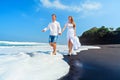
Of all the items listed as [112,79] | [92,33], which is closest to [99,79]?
[112,79]

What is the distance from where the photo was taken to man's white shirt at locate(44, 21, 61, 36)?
9219 millimetres

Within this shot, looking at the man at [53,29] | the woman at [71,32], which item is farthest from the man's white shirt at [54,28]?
the woman at [71,32]

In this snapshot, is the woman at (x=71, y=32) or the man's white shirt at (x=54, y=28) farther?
the woman at (x=71, y=32)

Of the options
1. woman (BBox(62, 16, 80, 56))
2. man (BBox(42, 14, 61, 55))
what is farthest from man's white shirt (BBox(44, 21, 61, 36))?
woman (BBox(62, 16, 80, 56))

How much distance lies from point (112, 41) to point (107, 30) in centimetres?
312

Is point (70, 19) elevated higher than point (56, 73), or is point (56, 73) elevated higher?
point (70, 19)

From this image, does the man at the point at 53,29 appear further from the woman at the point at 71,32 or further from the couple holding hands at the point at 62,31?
the woman at the point at 71,32

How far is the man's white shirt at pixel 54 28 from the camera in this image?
9219 millimetres

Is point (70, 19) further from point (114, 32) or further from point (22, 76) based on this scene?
point (114, 32)

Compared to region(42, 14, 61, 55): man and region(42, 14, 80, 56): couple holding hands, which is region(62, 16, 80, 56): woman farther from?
region(42, 14, 61, 55): man

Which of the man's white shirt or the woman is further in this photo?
the woman

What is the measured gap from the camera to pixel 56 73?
512cm

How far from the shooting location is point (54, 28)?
920cm

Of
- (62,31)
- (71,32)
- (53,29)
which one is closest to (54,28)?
(53,29)
